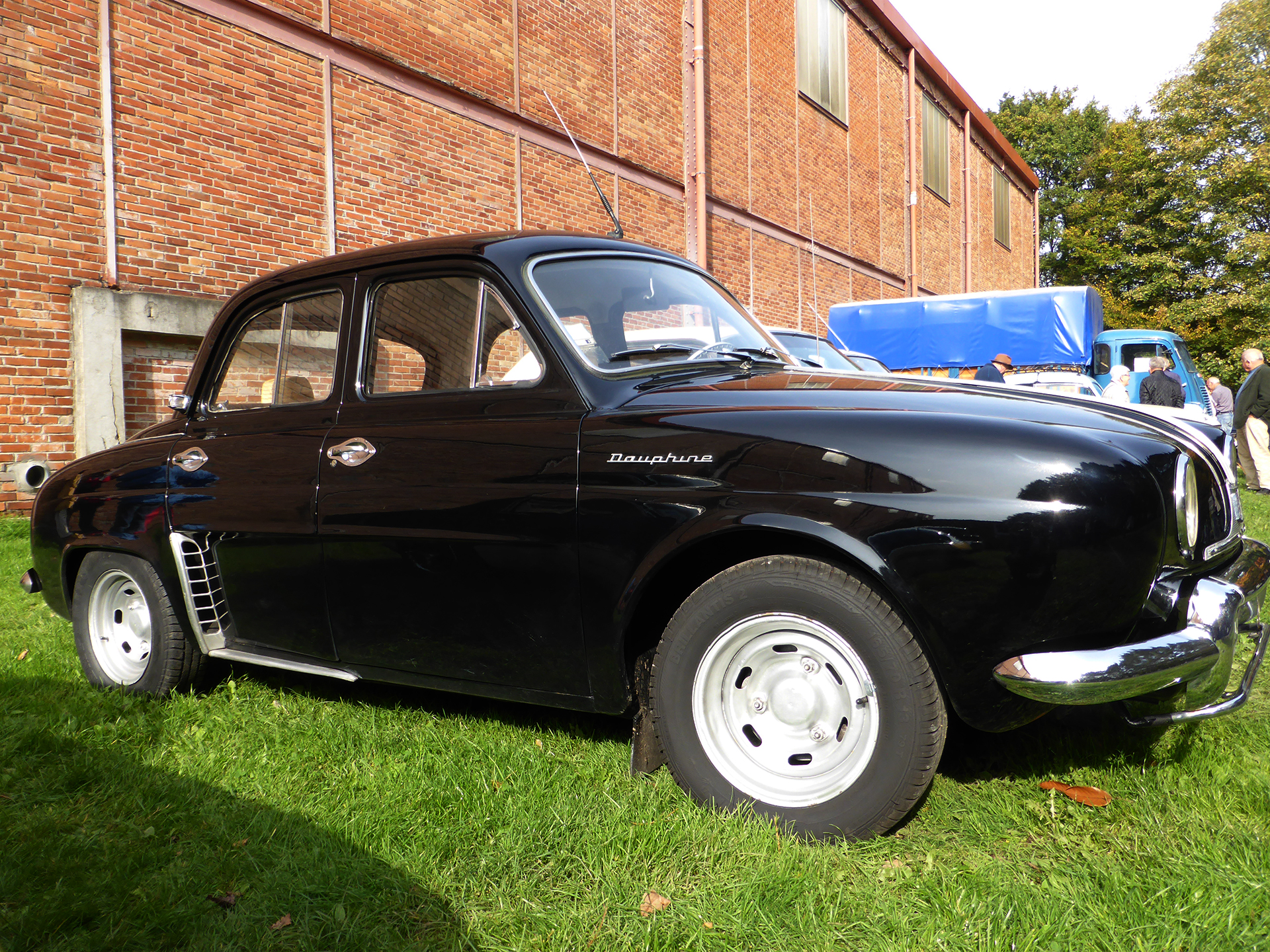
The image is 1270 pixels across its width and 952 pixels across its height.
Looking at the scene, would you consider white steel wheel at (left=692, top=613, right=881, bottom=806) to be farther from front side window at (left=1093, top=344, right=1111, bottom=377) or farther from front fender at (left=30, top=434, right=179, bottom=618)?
front side window at (left=1093, top=344, right=1111, bottom=377)

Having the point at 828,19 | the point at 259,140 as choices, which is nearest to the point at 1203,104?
the point at 828,19

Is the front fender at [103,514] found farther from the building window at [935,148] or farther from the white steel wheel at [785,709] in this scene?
the building window at [935,148]

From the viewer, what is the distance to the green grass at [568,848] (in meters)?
2.12

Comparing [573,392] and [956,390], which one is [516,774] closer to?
[573,392]

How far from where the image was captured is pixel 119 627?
13.8 ft

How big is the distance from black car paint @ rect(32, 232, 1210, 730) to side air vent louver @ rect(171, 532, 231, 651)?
0.09m

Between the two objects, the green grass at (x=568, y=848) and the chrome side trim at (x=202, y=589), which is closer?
the green grass at (x=568, y=848)

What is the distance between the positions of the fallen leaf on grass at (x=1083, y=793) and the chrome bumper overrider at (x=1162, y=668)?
12.8 inches

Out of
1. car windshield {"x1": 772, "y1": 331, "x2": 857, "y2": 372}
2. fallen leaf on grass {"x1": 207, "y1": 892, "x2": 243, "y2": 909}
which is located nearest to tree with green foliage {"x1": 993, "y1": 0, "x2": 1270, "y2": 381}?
car windshield {"x1": 772, "y1": 331, "x2": 857, "y2": 372}

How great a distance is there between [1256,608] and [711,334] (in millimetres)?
1988

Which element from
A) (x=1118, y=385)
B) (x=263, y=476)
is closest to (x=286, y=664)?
(x=263, y=476)

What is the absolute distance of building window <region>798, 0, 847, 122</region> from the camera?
20.0 metres

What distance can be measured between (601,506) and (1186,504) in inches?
62.7

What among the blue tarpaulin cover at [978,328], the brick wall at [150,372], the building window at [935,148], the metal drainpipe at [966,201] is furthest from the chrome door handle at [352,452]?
the metal drainpipe at [966,201]
